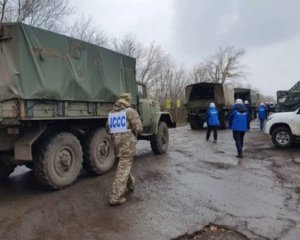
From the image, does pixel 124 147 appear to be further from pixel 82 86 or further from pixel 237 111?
pixel 237 111

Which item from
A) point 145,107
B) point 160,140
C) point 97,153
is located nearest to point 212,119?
point 160,140

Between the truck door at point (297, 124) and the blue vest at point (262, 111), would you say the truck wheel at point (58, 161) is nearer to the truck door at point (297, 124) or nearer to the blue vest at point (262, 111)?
the truck door at point (297, 124)

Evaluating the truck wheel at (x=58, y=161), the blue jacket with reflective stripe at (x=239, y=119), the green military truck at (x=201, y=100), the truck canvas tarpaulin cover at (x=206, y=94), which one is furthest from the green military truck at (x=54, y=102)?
the green military truck at (x=201, y=100)

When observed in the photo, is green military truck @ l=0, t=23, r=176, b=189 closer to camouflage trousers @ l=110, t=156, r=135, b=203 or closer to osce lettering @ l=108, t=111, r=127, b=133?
osce lettering @ l=108, t=111, r=127, b=133

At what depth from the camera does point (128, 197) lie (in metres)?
6.32

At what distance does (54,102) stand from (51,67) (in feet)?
2.18

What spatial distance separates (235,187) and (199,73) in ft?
173

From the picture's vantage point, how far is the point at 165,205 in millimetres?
5902

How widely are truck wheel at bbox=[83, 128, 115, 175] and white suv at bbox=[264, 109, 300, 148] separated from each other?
6.98 meters

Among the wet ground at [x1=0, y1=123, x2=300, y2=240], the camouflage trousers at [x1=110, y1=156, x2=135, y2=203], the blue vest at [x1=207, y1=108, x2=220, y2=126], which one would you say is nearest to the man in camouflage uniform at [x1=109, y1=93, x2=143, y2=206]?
the camouflage trousers at [x1=110, y1=156, x2=135, y2=203]

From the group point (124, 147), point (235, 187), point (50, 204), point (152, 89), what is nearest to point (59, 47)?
point (124, 147)

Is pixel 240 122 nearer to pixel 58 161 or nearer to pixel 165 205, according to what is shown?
pixel 165 205

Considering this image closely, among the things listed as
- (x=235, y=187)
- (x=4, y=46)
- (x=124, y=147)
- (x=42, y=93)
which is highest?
(x=4, y=46)

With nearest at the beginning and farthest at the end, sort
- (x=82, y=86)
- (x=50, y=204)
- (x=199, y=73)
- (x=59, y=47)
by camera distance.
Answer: (x=50, y=204) < (x=59, y=47) < (x=82, y=86) < (x=199, y=73)
